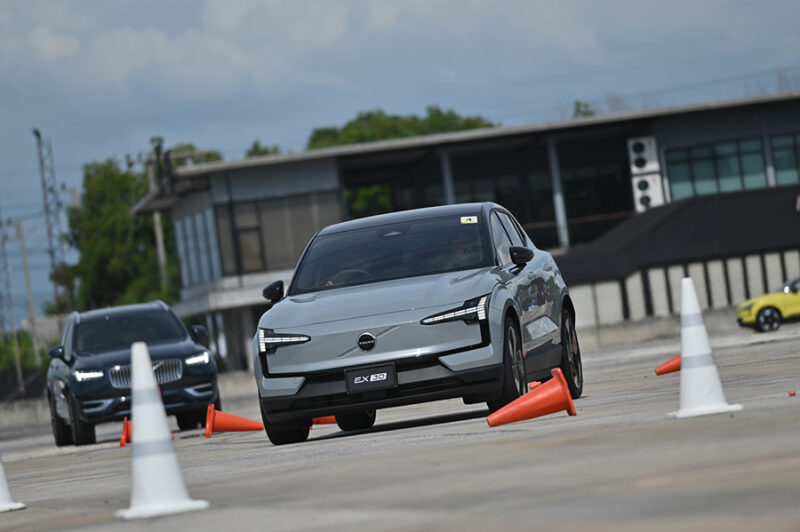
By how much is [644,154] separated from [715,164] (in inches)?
118

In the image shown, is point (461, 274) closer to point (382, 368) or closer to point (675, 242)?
point (382, 368)

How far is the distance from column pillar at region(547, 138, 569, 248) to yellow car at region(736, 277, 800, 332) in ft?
85.6

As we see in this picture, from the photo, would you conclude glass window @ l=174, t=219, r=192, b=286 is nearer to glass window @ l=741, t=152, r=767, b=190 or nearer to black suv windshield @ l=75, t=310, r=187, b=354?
glass window @ l=741, t=152, r=767, b=190

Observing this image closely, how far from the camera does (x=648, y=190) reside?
64.6 metres

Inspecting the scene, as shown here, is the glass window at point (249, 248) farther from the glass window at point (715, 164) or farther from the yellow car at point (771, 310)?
the yellow car at point (771, 310)

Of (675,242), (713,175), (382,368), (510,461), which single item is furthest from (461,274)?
(713,175)

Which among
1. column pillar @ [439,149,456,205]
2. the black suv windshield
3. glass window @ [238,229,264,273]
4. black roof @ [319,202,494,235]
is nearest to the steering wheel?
black roof @ [319,202,494,235]

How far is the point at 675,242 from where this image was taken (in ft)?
170

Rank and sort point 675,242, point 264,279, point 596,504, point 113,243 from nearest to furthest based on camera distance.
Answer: point 596,504 < point 675,242 < point 264,279 < point 113,243

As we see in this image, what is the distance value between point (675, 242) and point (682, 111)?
12.5 meters

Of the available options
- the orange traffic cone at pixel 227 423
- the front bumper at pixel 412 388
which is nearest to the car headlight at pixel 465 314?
the front bumper at pixel 412 388

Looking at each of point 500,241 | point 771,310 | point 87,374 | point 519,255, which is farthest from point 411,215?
point 771,310

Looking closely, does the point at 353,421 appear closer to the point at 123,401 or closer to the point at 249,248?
the point at 123,401

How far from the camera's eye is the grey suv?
11297mm
